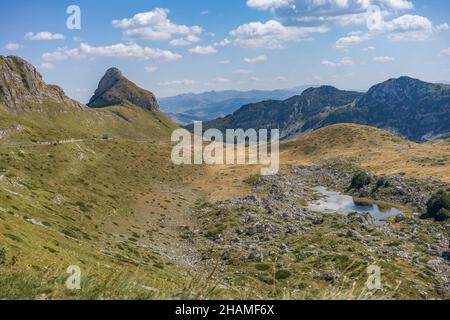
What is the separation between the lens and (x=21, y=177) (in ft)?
242

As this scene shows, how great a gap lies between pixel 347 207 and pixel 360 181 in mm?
22878

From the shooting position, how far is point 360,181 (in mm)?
124812

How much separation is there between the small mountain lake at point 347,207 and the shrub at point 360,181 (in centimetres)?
701

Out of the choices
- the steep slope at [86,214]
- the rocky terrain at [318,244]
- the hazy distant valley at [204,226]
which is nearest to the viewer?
the steep slope at [86,214]

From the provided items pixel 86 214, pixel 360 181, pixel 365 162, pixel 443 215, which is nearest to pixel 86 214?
pixel 86 214

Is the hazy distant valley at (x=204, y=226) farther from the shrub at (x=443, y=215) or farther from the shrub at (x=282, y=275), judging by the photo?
the shrub at (x=443, y=215)

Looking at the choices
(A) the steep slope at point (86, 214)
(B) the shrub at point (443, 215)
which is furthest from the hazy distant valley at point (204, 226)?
(B) the shrub at point (443, 215)

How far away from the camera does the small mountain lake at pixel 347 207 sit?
97688 millimetres

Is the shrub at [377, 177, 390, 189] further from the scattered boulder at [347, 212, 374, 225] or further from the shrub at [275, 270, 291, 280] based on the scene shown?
the shrub at [275, 270, 291, 280]

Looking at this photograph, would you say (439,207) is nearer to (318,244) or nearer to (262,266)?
(318,244)
